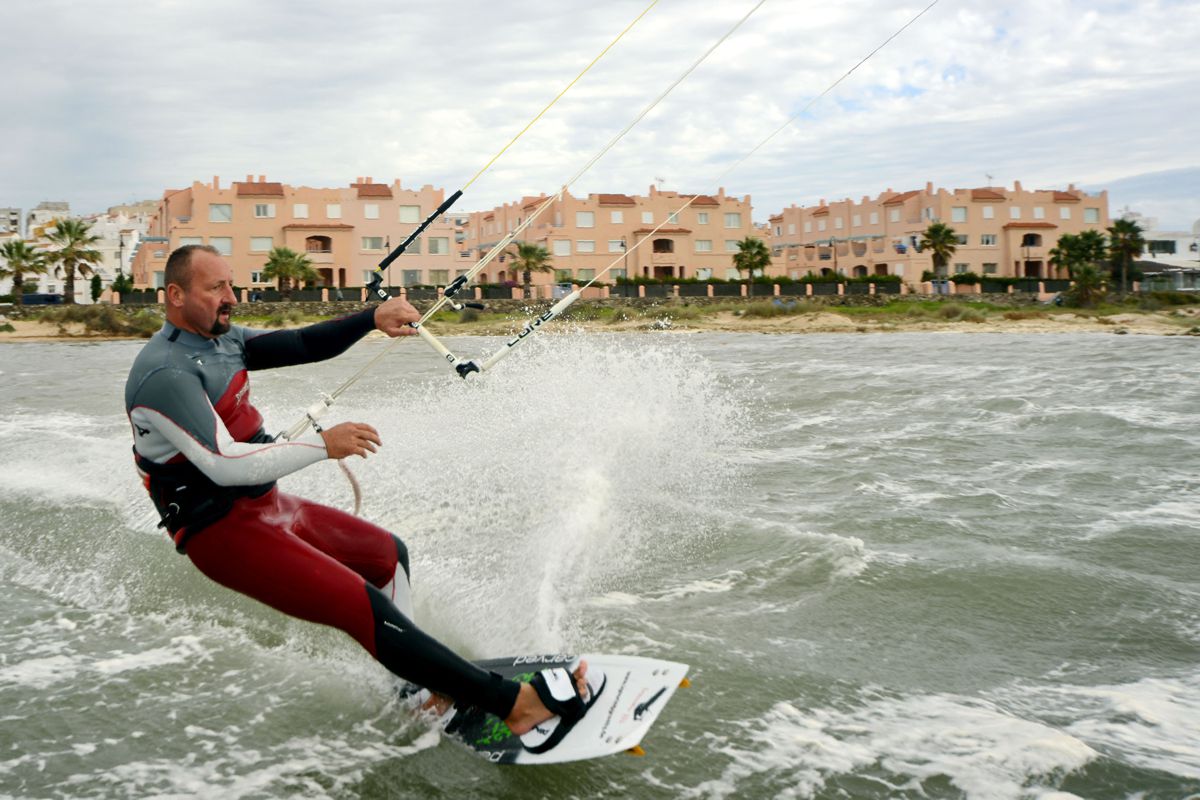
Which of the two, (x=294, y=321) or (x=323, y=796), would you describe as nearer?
(x=323, y=796)

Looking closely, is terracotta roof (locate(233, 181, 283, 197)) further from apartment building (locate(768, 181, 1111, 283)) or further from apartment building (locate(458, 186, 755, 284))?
apartment building (locate(768, 181, 1111, 283))

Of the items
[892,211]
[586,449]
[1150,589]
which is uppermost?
[892,211]

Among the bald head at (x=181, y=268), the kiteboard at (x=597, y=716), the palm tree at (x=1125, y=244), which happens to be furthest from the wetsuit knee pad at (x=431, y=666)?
the palm tree at (x=1125, y=244)

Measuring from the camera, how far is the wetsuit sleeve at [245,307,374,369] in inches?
164

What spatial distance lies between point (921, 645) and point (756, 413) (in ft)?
32.8

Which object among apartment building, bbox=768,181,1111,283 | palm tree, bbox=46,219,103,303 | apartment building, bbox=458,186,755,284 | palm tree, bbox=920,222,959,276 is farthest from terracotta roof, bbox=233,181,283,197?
palm tree, bbox=920,222,959,276

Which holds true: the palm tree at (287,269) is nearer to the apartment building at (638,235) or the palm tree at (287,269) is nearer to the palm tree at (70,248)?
the palm tree at (70,248)

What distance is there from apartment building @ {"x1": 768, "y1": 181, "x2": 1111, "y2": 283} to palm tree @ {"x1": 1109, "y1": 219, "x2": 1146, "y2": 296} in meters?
12.5

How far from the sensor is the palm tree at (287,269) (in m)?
65.9

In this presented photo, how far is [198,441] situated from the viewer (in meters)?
3.43

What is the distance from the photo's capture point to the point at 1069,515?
7.77m

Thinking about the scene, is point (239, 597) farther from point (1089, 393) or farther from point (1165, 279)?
→ point (1165, 279)

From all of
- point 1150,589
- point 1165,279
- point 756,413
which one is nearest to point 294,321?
point 756,413

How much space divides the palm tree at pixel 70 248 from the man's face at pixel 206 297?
66.1 meters
